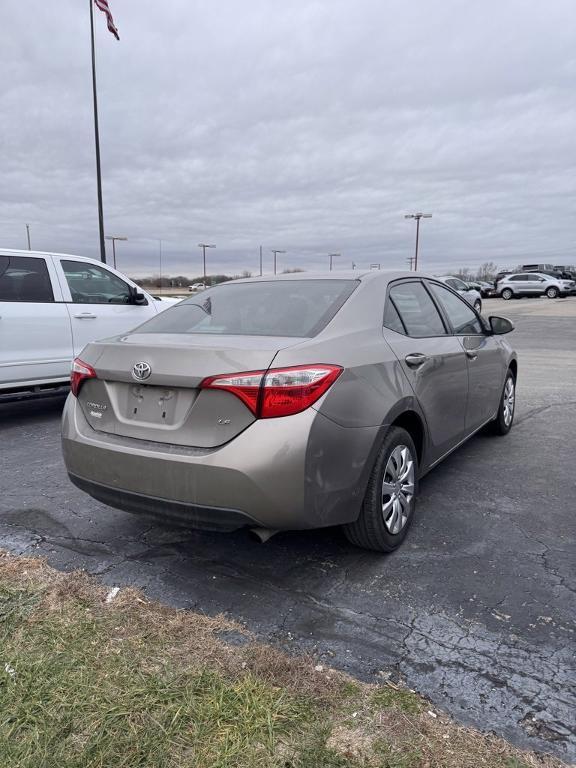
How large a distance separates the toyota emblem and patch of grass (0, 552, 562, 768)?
3.67ft

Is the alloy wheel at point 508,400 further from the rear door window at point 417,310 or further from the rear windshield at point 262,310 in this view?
the rear windshield at point 262,310

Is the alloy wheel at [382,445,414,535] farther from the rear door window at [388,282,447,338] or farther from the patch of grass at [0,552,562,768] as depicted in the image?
the patch of grass at [0,552,562,768]

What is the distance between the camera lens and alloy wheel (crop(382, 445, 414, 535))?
3150 millimetres

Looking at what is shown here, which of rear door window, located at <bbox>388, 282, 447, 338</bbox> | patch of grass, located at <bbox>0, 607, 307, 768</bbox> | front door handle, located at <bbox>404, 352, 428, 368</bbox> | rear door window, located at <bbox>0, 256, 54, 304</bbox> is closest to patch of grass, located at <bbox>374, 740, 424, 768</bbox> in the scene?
patch of grass, located at <bbox>0, 607, 307, 768</bbox>

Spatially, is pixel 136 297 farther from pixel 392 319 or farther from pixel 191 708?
pixel 191 708

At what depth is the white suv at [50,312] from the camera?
618cm

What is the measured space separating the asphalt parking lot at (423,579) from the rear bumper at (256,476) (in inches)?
16.7

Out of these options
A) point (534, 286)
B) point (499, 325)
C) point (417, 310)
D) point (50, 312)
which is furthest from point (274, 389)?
point (534, 286)

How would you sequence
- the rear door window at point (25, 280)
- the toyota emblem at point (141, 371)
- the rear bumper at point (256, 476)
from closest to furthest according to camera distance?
the rear bumper at point (256, 476), the toyota emblem at point (141, 371), the rear door window at point (25, 280)

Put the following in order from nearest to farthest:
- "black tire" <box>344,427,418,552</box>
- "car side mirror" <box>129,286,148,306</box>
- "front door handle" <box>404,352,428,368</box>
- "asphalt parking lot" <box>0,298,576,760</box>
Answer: "asphalt parking lot" <box>0,298,576,760</box>, "black tire" <box>344,427,418,552</box>, "front door handle" <box>404,352,428,368</box>, "car side mirror" <box>129,286,148,306</box>

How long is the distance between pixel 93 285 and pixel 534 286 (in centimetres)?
4234

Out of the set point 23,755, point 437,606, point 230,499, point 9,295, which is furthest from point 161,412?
point 9,295

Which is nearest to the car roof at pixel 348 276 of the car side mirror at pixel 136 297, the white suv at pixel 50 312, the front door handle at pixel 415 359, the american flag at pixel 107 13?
the front door handle at pixel 415 359

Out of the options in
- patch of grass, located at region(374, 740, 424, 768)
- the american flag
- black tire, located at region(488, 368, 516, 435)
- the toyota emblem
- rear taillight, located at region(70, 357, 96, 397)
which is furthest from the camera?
the american flag
